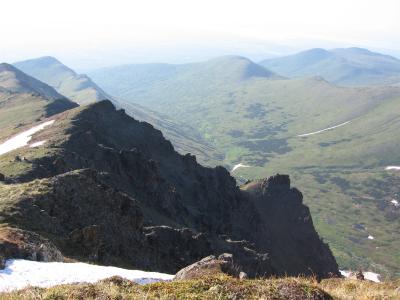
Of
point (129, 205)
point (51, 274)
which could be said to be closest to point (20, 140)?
point (129, 205)

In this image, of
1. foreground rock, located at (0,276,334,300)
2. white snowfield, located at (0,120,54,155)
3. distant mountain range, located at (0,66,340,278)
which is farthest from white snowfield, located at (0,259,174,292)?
white snowfield, located at (0,120,54,155)

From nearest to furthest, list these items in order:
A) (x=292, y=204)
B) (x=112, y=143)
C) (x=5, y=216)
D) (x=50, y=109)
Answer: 1. (x=5, y=216)
2. (x=112, y=143)
3. (x=292, y=204)
4. (x=50, y=109)

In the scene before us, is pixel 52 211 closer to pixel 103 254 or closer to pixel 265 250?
pixel 103 254

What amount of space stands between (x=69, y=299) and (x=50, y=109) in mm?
174893

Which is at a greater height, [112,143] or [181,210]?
[112,143]

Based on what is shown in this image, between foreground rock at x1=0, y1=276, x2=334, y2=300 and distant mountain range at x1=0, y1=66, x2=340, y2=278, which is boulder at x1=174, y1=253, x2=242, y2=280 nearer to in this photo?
distant mountain range at x1=0, y1=66, x2=340, y2=278

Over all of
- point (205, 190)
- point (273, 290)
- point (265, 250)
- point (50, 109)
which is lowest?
point (265, 250)

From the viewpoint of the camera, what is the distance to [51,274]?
985 inches

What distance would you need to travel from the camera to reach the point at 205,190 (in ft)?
409

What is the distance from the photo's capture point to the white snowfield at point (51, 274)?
23.3 metres

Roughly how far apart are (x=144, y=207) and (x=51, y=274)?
6109cm

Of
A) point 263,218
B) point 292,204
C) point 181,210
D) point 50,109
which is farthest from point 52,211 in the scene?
point 50,109

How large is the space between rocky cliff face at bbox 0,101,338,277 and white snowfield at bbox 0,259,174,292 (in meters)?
6.99

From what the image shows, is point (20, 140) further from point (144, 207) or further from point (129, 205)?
point (129, 205)
